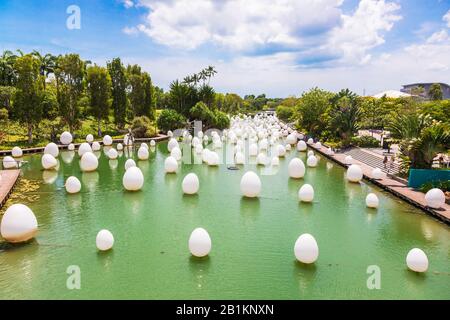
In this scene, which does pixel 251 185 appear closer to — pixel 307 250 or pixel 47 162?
pixel 307 250

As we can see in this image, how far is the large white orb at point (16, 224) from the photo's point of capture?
11742mm

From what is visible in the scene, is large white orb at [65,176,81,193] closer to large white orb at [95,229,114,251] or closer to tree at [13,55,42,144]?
large white orb at [95,229,114,251]

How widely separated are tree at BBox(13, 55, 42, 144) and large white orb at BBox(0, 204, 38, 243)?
2358 centimetres

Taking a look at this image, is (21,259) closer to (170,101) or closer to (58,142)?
(58,142)

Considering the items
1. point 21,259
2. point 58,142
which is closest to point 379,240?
point 21,259

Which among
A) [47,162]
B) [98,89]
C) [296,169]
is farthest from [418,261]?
[98,89]

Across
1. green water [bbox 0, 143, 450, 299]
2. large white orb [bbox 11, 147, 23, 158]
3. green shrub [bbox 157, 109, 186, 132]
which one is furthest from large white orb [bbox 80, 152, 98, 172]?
green shrub [bbox 157, 109, 186, 132]

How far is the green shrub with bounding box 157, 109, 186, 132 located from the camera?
151ft

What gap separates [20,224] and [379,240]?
13.2 metres

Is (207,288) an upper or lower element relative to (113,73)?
lower

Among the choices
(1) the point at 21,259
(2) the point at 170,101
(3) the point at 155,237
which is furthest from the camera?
(2) the point at 170,101

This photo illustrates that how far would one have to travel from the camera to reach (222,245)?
12414 mm
